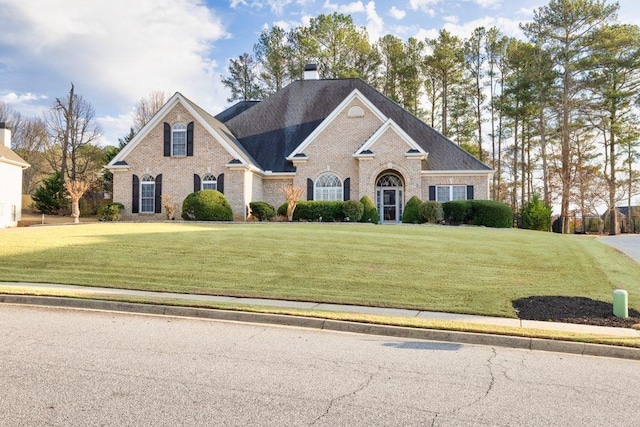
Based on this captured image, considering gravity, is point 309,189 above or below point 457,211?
above

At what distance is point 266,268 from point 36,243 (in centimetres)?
778

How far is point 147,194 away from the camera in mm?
27141

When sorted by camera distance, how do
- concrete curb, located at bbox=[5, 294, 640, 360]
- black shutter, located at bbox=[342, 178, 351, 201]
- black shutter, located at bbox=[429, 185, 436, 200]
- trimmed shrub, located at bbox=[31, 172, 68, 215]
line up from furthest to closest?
trimmed shrub, located at bbox=[31, 172, 68, 215] < black shutter, located at bbox=[342, 178, 351, 201] < black shutter, located at bbox=[429, 185, 436, 200] < concrete curb, located at bbox=[5, 294, 640, 360]

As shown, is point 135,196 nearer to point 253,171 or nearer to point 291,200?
point 253,171

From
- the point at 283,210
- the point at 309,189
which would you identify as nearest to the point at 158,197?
the point at 283,210

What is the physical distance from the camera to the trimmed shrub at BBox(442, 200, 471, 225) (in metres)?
24.2

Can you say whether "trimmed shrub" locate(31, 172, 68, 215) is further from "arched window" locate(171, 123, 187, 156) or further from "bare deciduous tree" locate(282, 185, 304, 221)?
"bare deciduous tree" locate(282, 185, 304, 221)

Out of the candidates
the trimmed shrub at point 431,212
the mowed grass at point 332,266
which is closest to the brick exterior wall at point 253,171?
the trimmed shrub at point 431,212

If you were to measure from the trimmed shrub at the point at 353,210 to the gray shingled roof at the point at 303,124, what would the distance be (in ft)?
18.4

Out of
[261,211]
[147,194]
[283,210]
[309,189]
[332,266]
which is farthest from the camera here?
[309,189]

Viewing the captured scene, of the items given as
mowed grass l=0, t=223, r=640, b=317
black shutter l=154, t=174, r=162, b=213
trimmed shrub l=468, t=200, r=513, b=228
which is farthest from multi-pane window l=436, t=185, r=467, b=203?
black shutter l=154, t=174, r=162, b=213

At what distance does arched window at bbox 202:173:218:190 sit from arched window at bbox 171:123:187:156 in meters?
1.99

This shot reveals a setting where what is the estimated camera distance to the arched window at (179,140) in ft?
88.2

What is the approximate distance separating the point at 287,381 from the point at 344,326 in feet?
9.83
